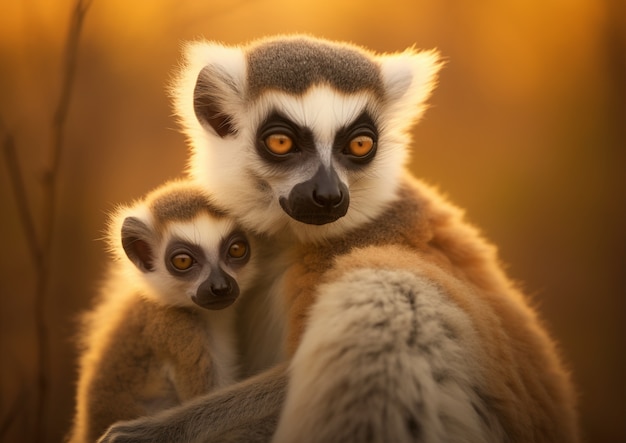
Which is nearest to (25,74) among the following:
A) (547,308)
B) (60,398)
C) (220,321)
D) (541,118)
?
(220,321)

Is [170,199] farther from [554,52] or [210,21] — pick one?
[554,52]

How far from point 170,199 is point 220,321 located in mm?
409

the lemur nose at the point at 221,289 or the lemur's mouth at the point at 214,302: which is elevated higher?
the lemur nose at the point at 221,289

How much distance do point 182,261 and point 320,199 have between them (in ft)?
1.83

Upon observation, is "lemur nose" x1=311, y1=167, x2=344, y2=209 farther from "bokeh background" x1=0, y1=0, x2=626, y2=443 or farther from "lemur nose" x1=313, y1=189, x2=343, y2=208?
"bokeh background" x1=0, y1=0, x2=626, y2=443

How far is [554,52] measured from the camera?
260 cm

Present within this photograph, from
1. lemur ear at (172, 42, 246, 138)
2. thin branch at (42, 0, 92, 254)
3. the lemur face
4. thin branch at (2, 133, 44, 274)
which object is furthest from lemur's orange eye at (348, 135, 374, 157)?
thin branch at (2, 133, 44, 274)

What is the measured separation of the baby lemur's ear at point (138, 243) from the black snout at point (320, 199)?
54cm

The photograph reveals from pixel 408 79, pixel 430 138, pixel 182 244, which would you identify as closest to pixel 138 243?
pixel 182 244

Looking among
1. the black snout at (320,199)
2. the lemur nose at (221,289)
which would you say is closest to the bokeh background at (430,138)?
the lemur nose at (221,289)

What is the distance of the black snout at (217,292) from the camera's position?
1.99 meters

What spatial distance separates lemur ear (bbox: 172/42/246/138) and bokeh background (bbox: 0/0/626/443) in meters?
0.12

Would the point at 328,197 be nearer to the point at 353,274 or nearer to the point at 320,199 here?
the point at 320,199

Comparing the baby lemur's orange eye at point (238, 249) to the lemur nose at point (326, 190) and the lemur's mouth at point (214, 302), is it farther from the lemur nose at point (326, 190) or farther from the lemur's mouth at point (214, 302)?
the lemur nose at point (326, 190)
